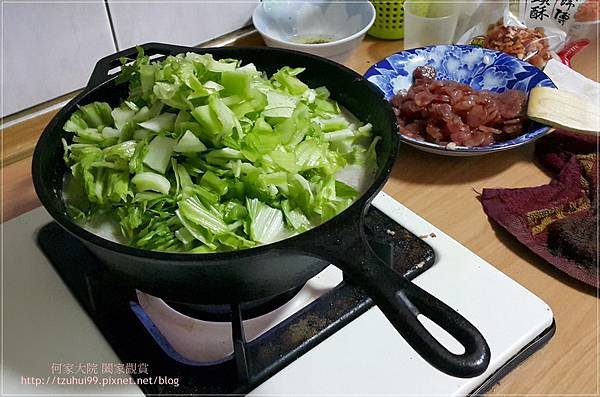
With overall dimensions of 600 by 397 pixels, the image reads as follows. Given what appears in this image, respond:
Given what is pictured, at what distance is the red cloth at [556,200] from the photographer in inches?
31.0

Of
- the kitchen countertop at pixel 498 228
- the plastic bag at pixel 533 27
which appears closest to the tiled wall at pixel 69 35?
the kitchen countertop at pixel 498 228

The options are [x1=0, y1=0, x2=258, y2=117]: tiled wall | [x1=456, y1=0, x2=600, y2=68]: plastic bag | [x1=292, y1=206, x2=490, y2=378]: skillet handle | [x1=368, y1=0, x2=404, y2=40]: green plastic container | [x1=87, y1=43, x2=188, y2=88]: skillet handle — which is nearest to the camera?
[x1=292, y1=206, x2=490, y2=378]: skillet handle

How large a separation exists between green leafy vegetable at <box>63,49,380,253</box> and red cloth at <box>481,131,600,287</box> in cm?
25

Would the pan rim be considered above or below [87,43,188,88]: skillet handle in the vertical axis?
below

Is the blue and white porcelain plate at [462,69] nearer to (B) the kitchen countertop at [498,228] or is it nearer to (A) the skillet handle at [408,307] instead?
(B) the kitchen countertop at [498,228]

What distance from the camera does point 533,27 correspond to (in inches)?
47.6

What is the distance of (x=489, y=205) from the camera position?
2.85 ft

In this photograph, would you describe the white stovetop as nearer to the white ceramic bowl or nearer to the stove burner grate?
the stove burner grate

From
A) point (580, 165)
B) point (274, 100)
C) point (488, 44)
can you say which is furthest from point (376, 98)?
point (488, 44)

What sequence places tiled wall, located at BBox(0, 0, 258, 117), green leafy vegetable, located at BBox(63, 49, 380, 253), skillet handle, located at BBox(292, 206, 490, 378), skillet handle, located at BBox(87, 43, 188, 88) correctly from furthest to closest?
tiled wall, located at BBox(0, 0, 258, 117) < skillet handle, located at BBox(87, 43, 188, 88) < green leafy vegetable, located at BBox(63, 49, 380, 253) < skillet handle, located at BBox(292, 206, 490, 378)

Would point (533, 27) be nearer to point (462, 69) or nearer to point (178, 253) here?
point (462, 69)

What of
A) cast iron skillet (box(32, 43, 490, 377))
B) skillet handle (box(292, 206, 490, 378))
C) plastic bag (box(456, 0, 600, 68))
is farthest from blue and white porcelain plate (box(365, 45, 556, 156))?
skillet handle (box(292, 206, 490, 378))

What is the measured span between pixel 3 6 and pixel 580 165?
89cm

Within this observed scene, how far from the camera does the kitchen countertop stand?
670 mm
